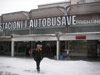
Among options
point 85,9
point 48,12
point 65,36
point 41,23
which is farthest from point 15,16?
point 85,9

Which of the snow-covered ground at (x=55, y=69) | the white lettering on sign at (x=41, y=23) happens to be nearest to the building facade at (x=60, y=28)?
the white lettering on sign at (x=41, y=23)

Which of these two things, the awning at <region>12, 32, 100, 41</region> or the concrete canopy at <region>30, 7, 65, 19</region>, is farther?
the concrete canopy at <region>30, 7, 65, 19</region>

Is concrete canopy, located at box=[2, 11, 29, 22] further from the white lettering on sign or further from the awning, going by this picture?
the awning

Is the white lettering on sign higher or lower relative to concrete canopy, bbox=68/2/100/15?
lower

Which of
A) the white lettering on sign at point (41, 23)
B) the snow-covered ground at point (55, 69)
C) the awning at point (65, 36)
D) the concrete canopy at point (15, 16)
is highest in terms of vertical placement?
the concrete canopy at point (15, 16)

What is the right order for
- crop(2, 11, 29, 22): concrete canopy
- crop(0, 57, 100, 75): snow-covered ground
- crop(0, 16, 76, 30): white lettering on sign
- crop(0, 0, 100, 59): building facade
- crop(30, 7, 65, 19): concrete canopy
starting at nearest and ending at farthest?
crop(0, 57, 100, 75): snow-covered ground
crop(0, 0, 100, 59): building facade
crop(0, 16, 76, 30): white lettering on sign
crop(30, 7, 65, 19): concrete canopy
crop(2, 11, 29, 22): concrete canopy

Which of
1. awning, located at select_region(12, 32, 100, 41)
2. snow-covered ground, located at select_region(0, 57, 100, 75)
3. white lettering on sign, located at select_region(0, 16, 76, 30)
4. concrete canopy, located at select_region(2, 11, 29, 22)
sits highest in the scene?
concrete canopy, located at select_region(2, 11, 29, 22)

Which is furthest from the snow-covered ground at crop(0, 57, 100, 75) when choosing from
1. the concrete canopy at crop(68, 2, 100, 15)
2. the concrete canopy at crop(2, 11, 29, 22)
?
the concrete canopy at crop(2, 11, 29, 22)

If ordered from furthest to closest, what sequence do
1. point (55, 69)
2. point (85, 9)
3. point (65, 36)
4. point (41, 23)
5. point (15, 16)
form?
1. point (15, 16)
2. point (41, 23)
3. point (85, 9)
4. point (65, 36)
5. point (55, 69)

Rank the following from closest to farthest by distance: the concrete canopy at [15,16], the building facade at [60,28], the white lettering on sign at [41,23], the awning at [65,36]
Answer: the awning at [65,36]
the building facade at [60,28]
the white lettering on sign at [41,23]
the concrete canopy at [15,16]

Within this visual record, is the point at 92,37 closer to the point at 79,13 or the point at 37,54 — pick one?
the point at 79,13

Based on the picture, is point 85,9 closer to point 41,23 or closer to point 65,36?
point 65,36

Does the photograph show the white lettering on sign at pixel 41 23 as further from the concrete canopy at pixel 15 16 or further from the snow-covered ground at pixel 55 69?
the snow-covered ground at pixel 55 69

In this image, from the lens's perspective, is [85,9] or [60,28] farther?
[60,28]
